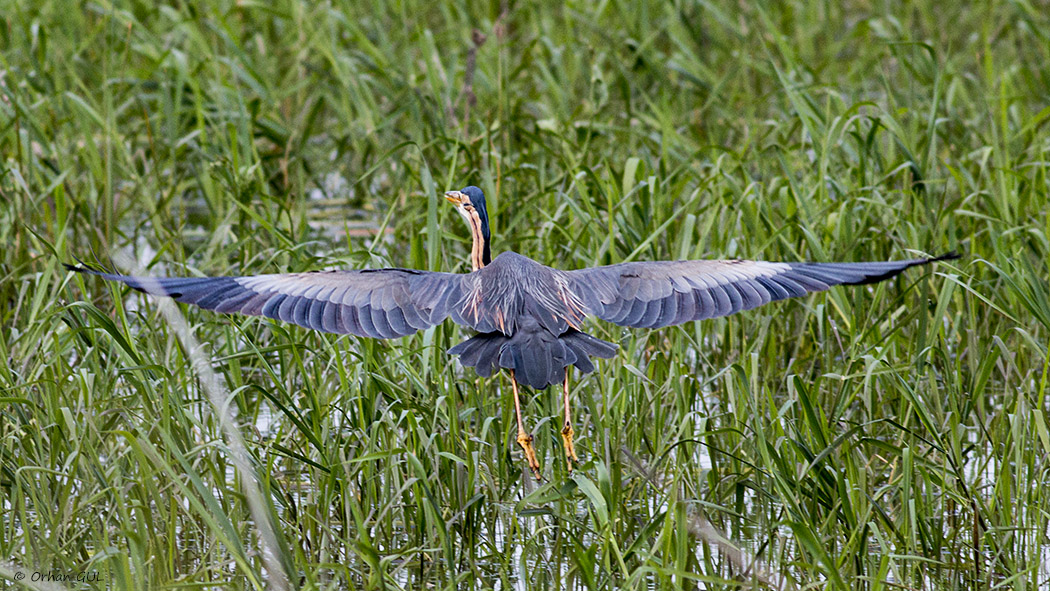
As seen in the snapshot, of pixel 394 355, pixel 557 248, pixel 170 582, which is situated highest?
pixel 557 248

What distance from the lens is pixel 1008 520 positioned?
3588mm

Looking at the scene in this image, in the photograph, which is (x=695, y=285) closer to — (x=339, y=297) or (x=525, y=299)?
(x=525, y=299)

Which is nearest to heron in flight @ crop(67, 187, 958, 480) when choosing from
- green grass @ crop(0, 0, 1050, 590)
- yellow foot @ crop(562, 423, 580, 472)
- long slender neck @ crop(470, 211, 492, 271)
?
yellow foot @ crop(562, 423, 580, 472)

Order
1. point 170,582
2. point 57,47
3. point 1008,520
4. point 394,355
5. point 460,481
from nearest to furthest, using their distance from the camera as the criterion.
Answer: point 170,582, point 1008,520, point 460,481, point 394,355, point 57,47

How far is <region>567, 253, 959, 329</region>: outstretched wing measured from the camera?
4098mm

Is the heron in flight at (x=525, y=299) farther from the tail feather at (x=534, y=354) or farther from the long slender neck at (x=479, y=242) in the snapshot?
the long slender neck at (x=479, y=242)

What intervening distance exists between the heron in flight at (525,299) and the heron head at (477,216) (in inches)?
15.7

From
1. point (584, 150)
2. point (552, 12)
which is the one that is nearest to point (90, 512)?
point (584, 150)

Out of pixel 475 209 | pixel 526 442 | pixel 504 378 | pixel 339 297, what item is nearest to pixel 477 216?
pixel 475 209

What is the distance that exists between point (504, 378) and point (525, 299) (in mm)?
606

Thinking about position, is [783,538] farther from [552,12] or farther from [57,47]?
[552,12]

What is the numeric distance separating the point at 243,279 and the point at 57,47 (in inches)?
157

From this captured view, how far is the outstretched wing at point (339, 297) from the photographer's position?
395 centimetres

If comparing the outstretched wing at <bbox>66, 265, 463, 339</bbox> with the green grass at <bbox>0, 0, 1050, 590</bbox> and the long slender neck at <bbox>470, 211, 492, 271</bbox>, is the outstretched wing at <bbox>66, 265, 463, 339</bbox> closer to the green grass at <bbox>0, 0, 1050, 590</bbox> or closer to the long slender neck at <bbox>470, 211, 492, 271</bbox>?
the green grass at <bbox>0, 0, 1050, 590</bbox>
